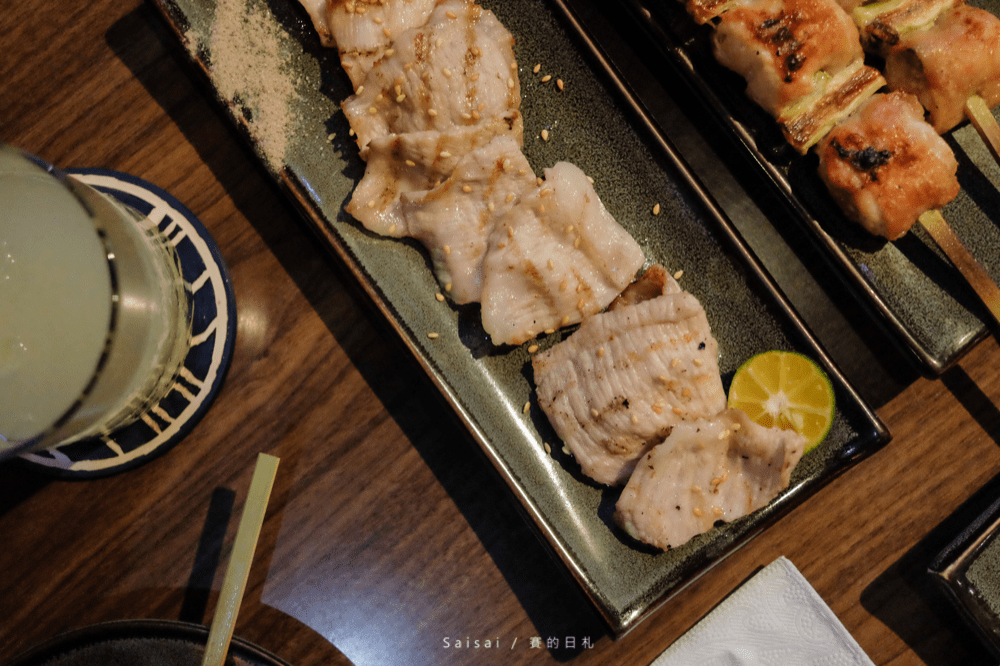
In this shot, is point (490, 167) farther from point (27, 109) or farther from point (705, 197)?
point (27, 109)

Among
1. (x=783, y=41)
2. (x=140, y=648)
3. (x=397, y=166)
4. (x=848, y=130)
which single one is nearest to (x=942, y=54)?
(x=848, y=130)

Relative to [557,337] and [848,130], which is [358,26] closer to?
[557,337]

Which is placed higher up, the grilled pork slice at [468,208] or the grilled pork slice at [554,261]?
the grilled pork slice at [468,208]

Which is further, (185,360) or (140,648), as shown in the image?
(185,360)

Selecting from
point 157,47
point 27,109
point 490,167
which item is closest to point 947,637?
point 490,167

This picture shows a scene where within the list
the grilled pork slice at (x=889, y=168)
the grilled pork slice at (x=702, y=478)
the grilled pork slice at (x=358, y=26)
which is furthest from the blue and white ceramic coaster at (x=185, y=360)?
the grilled pork slice at (x=889, y=168)

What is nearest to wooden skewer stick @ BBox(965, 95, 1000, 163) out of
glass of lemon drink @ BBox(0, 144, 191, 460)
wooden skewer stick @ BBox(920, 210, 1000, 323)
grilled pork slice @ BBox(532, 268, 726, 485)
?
wooden skewer stick @ BBox(920, 210, 1000, 323)

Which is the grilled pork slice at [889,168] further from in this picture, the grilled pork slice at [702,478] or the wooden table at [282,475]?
the wooden table at [282,475]
